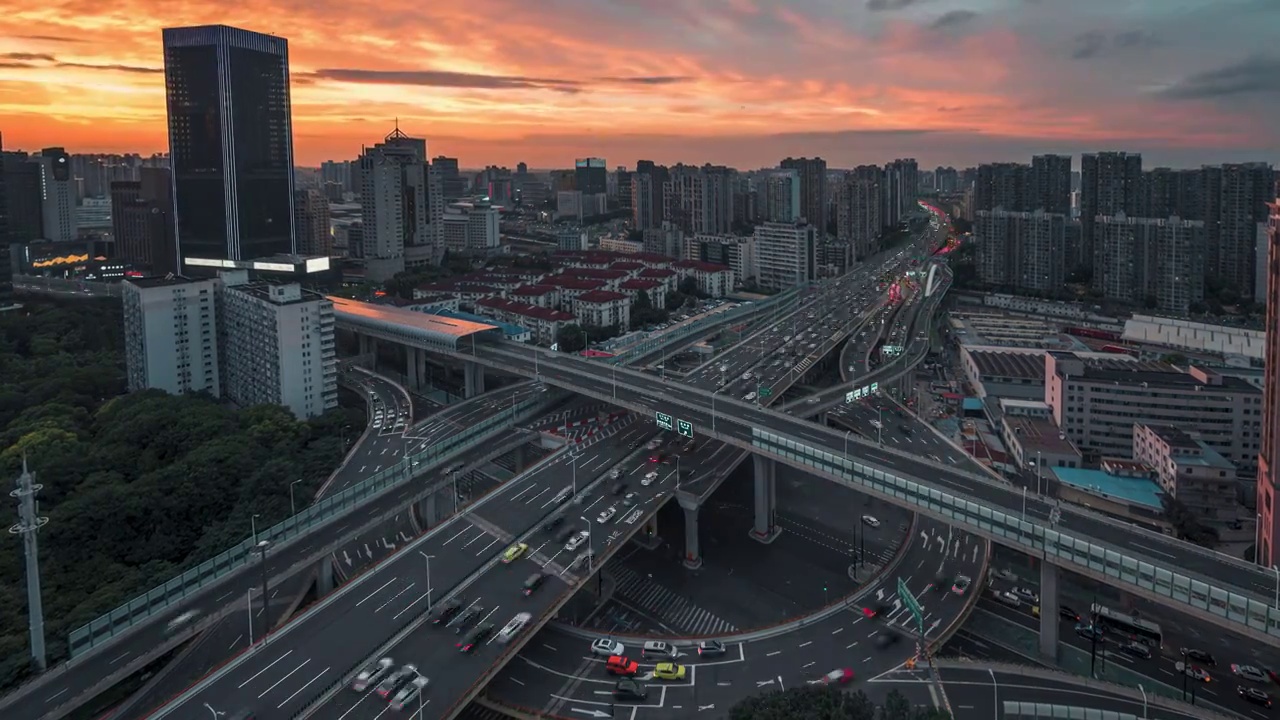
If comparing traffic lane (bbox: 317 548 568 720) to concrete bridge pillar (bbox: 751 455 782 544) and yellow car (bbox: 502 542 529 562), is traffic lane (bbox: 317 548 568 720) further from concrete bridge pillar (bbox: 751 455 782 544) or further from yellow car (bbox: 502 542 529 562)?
concrete bridge pillar (bbox: 751 455 782 544)

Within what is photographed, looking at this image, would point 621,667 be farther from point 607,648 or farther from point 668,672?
point 668,672

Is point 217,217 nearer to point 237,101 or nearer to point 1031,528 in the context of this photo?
point 237,101

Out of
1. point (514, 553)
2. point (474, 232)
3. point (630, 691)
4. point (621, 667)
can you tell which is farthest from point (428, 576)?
point (474, 232)

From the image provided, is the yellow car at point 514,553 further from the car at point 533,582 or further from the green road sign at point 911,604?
the green road sign at point 911,604

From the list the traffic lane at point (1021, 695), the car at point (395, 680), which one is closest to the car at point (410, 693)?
the car at point (395, 680)

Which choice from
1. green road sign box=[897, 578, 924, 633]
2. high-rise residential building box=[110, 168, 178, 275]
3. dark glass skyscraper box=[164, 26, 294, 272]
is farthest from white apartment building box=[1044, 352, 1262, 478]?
high-rise residential building box=[110, 168, 178, 275]

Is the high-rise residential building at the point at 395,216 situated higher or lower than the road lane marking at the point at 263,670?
higher
